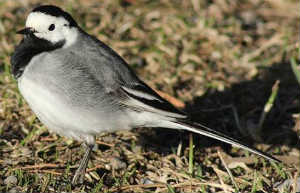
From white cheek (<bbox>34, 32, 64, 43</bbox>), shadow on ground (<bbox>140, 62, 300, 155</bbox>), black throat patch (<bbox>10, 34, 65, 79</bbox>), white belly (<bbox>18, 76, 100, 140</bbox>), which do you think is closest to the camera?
white belly (<bbox>18, 76, 100, 140</bbox>)

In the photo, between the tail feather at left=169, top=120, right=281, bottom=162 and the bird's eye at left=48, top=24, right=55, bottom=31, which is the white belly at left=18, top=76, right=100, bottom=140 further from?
the tail feather at left=169, top=120, right=281, bottom=162

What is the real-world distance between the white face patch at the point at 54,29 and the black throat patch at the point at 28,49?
4 cm

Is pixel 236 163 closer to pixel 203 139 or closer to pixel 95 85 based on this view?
pixel 203 139

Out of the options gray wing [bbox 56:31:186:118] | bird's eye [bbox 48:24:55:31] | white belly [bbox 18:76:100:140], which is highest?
bird's eye [bbox 48:24:55:31]

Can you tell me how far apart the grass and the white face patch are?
1033mm

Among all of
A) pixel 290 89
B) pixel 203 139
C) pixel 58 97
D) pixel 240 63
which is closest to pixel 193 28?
pixel 240 63

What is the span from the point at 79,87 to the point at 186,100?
6.47 ft

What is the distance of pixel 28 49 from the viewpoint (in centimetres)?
467

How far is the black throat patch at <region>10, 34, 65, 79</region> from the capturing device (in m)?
4.57

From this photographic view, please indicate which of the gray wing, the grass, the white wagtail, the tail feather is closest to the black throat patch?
the white wagtail

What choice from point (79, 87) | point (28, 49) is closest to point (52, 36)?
point (28, 49)

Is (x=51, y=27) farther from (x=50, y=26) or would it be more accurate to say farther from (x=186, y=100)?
(x=186, y=100)

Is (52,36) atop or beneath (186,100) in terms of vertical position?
beneath

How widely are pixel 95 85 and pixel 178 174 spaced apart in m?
1.08
